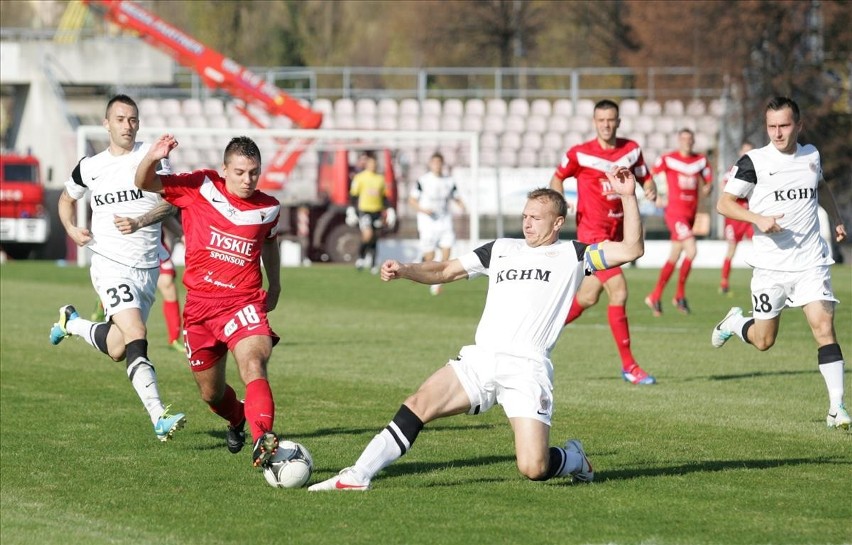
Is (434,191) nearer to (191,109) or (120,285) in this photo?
(120,285)

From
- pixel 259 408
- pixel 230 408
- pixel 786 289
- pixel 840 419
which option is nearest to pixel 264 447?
pixel 259 408

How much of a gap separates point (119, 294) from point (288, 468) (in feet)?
8.97

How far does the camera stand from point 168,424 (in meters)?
8.27

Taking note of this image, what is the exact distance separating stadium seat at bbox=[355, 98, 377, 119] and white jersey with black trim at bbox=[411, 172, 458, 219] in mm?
16498

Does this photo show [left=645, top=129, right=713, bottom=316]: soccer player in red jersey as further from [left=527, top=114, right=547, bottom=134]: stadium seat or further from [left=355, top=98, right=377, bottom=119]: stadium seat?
[left=355, top=98, right=377, bottom=119]: stadium seat

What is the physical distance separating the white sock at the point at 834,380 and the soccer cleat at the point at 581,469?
2.48 m

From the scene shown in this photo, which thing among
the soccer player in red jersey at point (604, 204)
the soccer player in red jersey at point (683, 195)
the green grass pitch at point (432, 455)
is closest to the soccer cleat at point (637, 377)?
the soccer player in red jersey at point (604, 204)

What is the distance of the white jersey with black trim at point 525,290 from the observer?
7.03 metres

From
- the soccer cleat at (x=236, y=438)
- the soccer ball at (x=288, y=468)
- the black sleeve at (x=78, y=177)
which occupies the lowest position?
the soccer cleat at (x=236, y=438)

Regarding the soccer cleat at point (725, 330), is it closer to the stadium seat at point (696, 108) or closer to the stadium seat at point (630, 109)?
the stadium seat at point (696, 108)

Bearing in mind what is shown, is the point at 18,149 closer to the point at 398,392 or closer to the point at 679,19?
the point at 679,19

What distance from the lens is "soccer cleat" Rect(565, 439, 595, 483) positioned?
7219 mm

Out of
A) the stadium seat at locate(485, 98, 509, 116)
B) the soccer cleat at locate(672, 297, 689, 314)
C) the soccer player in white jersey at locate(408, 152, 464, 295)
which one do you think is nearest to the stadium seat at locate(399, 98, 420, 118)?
the stadium seat at locate(485, 98, 509, 116)

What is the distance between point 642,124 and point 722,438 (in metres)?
33.1
